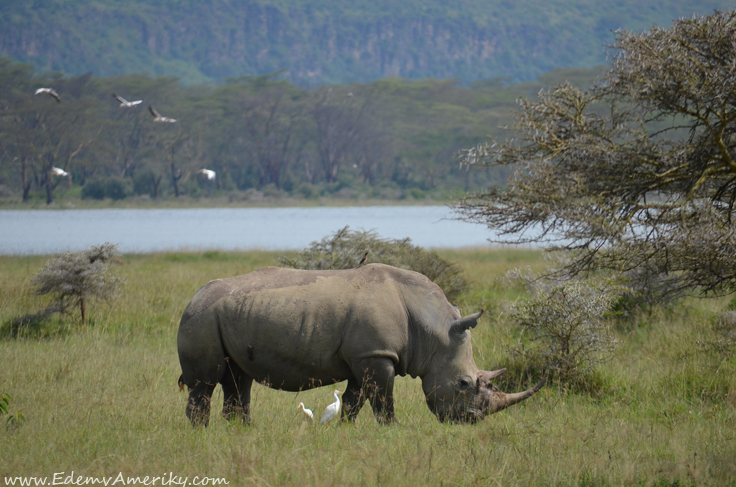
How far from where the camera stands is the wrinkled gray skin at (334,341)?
6.27 metres

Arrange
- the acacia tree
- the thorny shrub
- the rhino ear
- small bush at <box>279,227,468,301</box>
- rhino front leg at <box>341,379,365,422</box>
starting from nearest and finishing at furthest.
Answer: the rhino ear
rhino front leg at <box>341,379,365,422</box>
the thorny shrub
the acacia tree
small bush at <box>279,227,468,301</box>

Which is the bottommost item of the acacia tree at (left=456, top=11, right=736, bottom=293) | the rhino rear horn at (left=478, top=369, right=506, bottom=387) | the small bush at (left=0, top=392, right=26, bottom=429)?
the small bush at (left=0, top=392, right=26, bottom=429)

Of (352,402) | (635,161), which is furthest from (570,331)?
(352,402)

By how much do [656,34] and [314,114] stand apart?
69.1m

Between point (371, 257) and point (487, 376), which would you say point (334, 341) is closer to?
point (487, 376)

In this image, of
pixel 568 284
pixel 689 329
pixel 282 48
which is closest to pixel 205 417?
pixel 568 284

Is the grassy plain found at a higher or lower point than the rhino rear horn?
lower

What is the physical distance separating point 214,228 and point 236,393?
133 ft

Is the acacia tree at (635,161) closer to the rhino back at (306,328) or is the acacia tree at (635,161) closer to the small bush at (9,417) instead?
the rhino back at (306,328)

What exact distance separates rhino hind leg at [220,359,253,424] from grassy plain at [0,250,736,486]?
141 millimetres

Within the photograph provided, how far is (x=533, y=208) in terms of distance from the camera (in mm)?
9453

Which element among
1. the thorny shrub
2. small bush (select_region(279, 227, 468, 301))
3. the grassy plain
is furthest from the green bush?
small bush (select_region(279, 227, 468, 301))

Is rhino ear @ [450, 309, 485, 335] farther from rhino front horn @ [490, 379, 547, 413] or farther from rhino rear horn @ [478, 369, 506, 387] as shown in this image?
rhino front horn @ [490, 379, 547, 413]

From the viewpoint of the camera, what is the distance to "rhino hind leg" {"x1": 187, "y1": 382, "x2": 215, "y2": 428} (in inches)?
249
